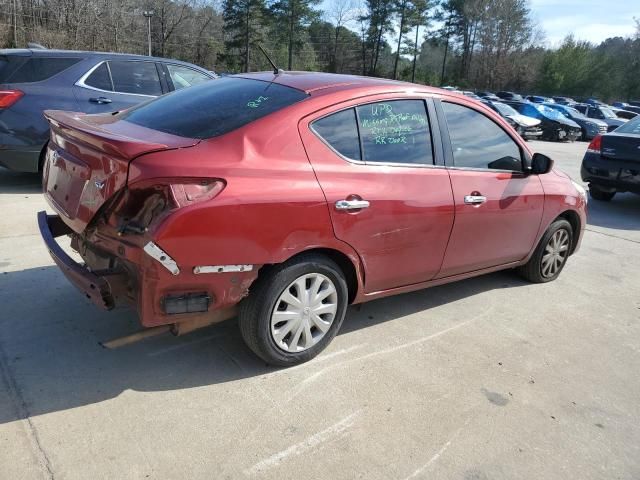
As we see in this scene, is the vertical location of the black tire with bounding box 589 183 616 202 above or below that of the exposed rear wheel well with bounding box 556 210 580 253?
below

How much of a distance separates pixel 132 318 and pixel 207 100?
1536mm

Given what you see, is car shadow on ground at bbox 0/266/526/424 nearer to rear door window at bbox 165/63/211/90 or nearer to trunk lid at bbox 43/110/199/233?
trunk lid at bbox 43/110/199/233

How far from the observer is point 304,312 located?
10.3ft

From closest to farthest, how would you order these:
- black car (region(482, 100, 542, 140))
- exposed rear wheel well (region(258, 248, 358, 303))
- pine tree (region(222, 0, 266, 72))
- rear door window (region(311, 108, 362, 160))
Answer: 1. exposed rear wheel well (region(258, 248, 358, 303))
2. rear door window (region(311, 108, 362, 160))
3. black car (region(482, 100, 542, 140))
4. pine tree (region(222, 0, 266, 72))

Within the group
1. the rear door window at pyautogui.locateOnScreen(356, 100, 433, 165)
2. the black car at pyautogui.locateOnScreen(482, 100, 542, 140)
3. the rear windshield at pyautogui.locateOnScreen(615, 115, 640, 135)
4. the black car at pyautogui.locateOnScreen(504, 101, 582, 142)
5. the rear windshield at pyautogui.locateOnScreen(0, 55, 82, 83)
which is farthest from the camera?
the black car at pyautogui.locateOnScreen(504, 101, 582, 142)

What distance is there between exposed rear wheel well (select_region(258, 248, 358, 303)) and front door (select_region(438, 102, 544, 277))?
2.61 feet

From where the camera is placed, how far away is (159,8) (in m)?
52.3

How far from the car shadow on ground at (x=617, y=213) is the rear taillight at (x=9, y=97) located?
7.82m

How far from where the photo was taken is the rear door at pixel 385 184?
3.10 meters

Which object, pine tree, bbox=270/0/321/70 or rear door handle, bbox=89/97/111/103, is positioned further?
pine tree, bbox=270/0/321/70

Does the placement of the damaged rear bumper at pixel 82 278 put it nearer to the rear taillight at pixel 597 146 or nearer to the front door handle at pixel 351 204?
the front door handle at pixel 351 204

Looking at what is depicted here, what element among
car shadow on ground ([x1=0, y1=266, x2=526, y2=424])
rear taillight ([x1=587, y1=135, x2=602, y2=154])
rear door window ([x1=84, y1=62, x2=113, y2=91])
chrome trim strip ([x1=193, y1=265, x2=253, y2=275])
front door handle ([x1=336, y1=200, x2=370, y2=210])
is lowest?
car shadow on ground ([x1=0, y1=266, x2=526, y2=424])

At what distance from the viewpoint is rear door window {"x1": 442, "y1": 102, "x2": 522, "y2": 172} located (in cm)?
384

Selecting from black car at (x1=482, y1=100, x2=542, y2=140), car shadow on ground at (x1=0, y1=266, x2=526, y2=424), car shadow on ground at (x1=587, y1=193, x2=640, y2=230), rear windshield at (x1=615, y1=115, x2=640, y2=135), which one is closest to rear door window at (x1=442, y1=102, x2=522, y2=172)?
car shadow on ground at (x1=0, y1=266, x2=526, y2=424)
